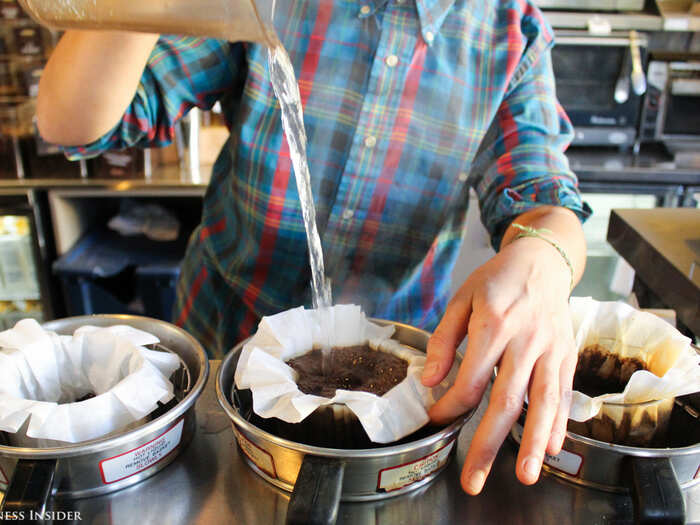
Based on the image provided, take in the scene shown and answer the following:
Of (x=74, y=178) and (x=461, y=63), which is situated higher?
(x=461, y=63)

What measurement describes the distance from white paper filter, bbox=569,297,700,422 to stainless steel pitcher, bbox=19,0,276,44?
52 cm

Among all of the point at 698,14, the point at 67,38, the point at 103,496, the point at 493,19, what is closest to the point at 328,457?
the point at 103,496

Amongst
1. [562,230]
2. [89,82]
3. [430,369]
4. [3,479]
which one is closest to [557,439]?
[430,369]

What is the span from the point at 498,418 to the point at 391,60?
64 cm

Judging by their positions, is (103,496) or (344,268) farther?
(344,268)

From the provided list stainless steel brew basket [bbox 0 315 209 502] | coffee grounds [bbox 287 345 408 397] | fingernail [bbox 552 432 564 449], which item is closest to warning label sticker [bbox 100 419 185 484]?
stainless steel brew basket [bbox 0 315 209 502]

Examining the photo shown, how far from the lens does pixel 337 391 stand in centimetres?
63

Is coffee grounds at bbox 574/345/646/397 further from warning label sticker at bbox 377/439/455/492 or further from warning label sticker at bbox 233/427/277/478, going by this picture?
warning label sticker at bbox 233/427/277/478

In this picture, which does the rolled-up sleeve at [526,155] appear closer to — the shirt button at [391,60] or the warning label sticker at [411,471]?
the shirt button at [391,60]

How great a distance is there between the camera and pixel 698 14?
2.40 m

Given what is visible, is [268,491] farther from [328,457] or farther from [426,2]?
[426,2]

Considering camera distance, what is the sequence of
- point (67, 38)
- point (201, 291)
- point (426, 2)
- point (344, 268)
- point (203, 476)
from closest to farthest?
point (203, 476), point (67, 38), point (426, 2), point (344, 268), point (201, 291)

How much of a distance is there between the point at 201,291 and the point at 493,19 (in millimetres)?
770

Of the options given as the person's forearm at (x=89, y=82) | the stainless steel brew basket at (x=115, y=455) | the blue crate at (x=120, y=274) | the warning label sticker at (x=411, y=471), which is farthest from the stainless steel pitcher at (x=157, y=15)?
the blue crate at (x=120, y=274)
